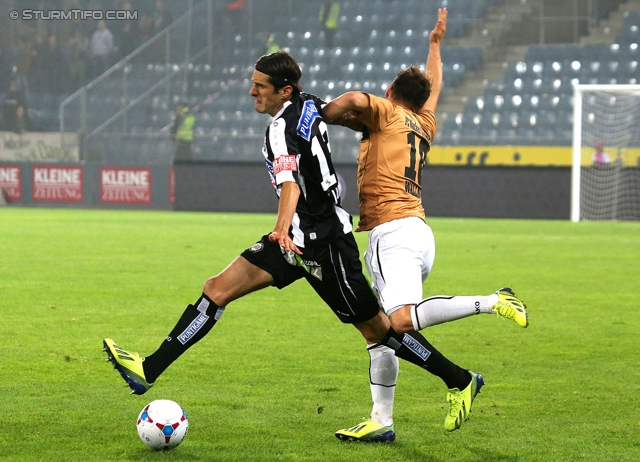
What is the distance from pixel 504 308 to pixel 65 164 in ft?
91.6

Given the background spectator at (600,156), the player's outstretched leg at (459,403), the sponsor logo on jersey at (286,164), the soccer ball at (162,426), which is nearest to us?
the soccer ball at (162,426)

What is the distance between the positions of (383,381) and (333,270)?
0.58 m

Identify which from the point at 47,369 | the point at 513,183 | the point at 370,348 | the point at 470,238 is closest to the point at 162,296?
the point at 47,369

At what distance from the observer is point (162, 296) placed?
958 cm

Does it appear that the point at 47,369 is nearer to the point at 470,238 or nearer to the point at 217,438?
the point at 217,438

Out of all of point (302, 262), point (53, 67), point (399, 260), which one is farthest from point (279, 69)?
point (53, 67)

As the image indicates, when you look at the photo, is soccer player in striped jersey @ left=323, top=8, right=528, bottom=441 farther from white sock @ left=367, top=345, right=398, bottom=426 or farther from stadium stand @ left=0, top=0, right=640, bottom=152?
stadium stand @ left=0, top=0, right=640, bottom=152

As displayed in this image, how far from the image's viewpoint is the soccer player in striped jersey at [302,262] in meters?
4.59

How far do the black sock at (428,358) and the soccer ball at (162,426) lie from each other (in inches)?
41.1

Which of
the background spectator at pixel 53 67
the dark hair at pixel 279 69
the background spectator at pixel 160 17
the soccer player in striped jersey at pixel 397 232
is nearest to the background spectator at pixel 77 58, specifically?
the background spectator at pixel 53 67

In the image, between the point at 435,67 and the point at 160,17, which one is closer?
the point at 435,67

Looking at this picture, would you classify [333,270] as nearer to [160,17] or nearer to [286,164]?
[286,164]

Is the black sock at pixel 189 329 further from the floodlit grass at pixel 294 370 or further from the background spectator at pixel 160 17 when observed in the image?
the background spectator at pixel 160 17

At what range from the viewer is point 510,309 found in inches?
176
